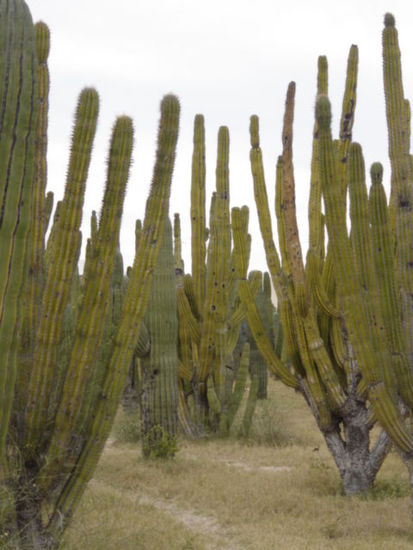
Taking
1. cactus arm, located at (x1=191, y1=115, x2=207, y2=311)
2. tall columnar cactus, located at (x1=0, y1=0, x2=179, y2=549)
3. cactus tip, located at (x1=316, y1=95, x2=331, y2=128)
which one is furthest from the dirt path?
cactus arm, located at (x1=191, y1=115, x2=207, y2=311)

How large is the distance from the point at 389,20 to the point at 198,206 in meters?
5.45

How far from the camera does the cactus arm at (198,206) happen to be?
36.3ft

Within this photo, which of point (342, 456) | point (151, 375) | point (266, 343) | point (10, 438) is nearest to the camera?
point (10, 438)

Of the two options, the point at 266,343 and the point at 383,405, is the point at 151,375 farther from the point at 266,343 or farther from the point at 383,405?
the point at 383,405

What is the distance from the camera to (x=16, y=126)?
11.3 feet

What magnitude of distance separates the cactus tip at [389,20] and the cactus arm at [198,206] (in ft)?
17.4

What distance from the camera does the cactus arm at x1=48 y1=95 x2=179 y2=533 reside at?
4.85 meters

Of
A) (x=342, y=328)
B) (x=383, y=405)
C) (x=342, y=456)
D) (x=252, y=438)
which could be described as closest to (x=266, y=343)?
(x=342, y=328)

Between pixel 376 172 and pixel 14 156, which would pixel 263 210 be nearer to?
pixel 376 172

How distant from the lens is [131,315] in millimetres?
4957

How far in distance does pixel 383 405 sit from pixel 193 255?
6070 mm

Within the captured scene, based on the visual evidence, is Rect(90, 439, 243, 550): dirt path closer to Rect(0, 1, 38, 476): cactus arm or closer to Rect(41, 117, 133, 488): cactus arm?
Rect(41, 117, 133, 488): cactus arm

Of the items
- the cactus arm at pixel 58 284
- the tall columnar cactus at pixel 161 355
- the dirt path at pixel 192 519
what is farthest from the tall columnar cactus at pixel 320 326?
the cactus arm at pixel 58 284

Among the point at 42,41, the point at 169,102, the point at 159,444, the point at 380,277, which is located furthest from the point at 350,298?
the point at 159,444
